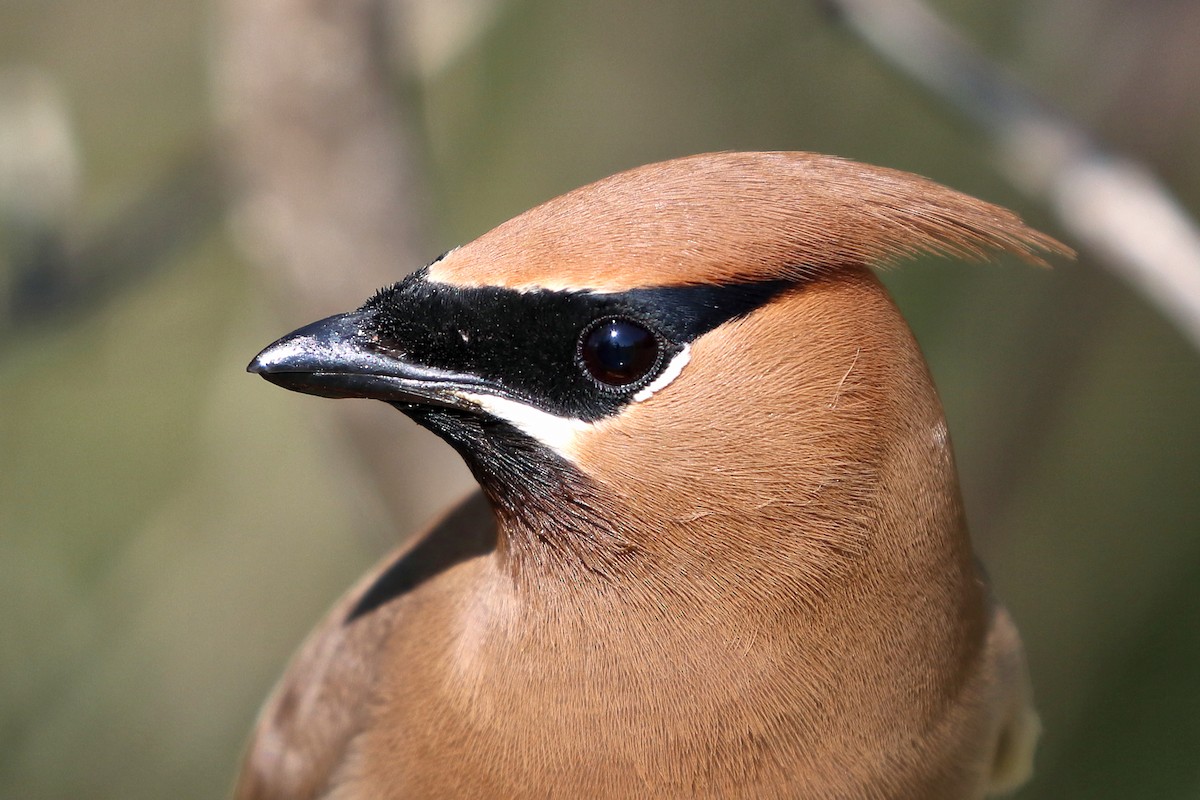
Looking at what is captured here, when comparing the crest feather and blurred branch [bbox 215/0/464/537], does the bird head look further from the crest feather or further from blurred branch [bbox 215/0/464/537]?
blurred branch [bbox 215/0/464/537]

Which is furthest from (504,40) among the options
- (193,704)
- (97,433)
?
(193,704)

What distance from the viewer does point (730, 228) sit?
286 centimetres

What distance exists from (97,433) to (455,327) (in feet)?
22.7

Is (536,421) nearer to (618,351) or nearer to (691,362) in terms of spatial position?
(618,351)

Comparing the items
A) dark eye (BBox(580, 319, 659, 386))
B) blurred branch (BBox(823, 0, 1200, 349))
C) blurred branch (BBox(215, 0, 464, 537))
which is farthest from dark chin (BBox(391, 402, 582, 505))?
blurred branch (BBox(215, 0, 464, 537))

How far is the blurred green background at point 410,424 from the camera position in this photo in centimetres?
596

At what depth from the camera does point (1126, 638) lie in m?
7.27

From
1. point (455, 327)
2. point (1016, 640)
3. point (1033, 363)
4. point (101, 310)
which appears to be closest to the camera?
point (455, 327)

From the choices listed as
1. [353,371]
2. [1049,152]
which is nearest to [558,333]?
[353,371]

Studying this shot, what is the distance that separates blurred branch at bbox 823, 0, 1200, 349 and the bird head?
941 mm

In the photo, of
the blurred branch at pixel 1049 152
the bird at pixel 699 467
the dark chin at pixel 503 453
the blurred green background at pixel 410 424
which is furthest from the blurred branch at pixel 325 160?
the dark chin at pixel 503 453

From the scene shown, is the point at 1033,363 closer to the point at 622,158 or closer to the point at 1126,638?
the point at 1126,638

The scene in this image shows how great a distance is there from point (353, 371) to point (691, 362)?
29.4 inches

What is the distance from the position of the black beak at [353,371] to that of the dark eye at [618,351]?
29 cm
